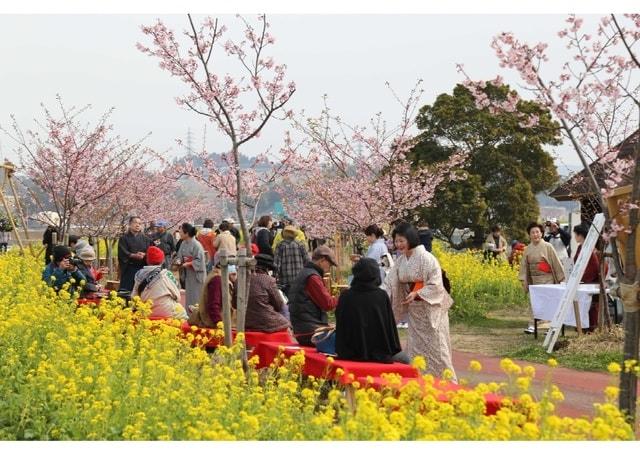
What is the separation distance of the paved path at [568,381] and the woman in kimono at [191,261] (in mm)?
4091

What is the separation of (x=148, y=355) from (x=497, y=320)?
9.88 meters

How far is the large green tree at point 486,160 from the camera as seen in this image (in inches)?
1337

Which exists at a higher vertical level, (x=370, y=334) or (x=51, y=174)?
(x=51, y=174)

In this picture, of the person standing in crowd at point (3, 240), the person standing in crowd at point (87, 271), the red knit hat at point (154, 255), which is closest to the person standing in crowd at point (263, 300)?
the red knit hat at point (154, 255)

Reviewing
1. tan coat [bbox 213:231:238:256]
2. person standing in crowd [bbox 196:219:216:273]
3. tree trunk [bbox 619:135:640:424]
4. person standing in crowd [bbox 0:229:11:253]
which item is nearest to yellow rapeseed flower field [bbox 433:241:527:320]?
tan coat [bbox 213:231:238:256]

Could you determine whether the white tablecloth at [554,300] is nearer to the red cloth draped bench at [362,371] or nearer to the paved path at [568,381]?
the paved path at [568,381]

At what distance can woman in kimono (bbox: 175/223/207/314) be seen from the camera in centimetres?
1472

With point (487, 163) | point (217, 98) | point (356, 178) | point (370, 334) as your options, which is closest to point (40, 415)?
point (370, 334)

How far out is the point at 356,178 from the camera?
21.9 m

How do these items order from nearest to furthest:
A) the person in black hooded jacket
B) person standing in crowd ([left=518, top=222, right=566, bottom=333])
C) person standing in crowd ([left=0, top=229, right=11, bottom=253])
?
the person in black hooded jacket → person standing in crowd ([left=518, top=222, right=566, bottom=333]) → person standing in crowd ([left=0, top=229, right=11, bottom=253])

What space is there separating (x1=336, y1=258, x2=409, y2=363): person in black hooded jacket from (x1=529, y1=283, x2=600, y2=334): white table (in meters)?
5.05

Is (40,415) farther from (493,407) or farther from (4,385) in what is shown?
(493,407)

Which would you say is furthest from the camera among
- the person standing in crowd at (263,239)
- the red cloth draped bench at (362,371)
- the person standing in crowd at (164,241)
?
the person standing in crowd at (164,241)

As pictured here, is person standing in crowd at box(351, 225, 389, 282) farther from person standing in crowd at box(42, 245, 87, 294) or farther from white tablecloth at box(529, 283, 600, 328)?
person standing in crowd at box(42, 245, 87, 294)
